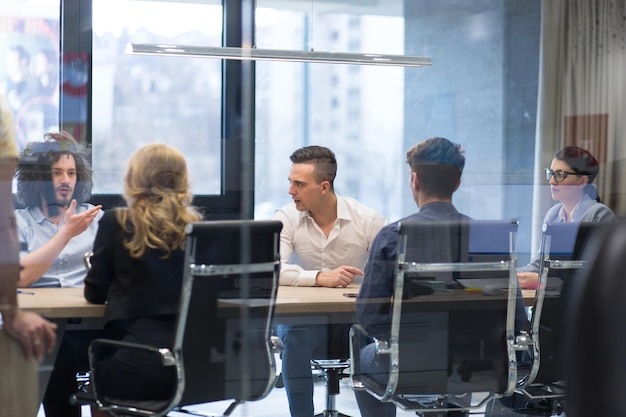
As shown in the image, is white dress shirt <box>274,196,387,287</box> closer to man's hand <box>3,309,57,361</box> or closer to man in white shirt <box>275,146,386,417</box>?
man in white shirt <box>275,146,386,417</box>

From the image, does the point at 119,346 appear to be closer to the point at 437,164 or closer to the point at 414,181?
the point at 414,181

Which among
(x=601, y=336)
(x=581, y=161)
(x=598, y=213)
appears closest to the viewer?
(x=601, y=336)

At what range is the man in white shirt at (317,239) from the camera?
123 inches

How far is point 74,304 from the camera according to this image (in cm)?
289

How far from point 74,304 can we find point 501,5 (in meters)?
1.99

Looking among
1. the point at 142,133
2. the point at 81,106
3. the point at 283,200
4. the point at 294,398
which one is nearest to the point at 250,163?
the point at 283,200

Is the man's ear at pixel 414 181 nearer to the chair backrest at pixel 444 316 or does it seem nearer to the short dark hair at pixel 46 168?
the chair backrest at pixel 444 316

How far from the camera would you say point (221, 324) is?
300cm

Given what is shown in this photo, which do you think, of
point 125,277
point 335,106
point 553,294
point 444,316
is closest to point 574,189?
point 553,294

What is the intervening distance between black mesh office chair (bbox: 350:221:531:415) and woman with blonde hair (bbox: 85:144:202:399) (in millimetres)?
692

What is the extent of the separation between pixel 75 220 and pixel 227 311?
587 millimetres

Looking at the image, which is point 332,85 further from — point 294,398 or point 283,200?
point 294,398

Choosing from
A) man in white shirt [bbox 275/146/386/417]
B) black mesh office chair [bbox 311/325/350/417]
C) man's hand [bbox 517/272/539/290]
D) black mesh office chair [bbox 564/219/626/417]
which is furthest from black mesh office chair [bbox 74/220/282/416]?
black mesh office chair [bbox 564/219/626/417]

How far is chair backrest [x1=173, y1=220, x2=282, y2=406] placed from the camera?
2.87 metres
